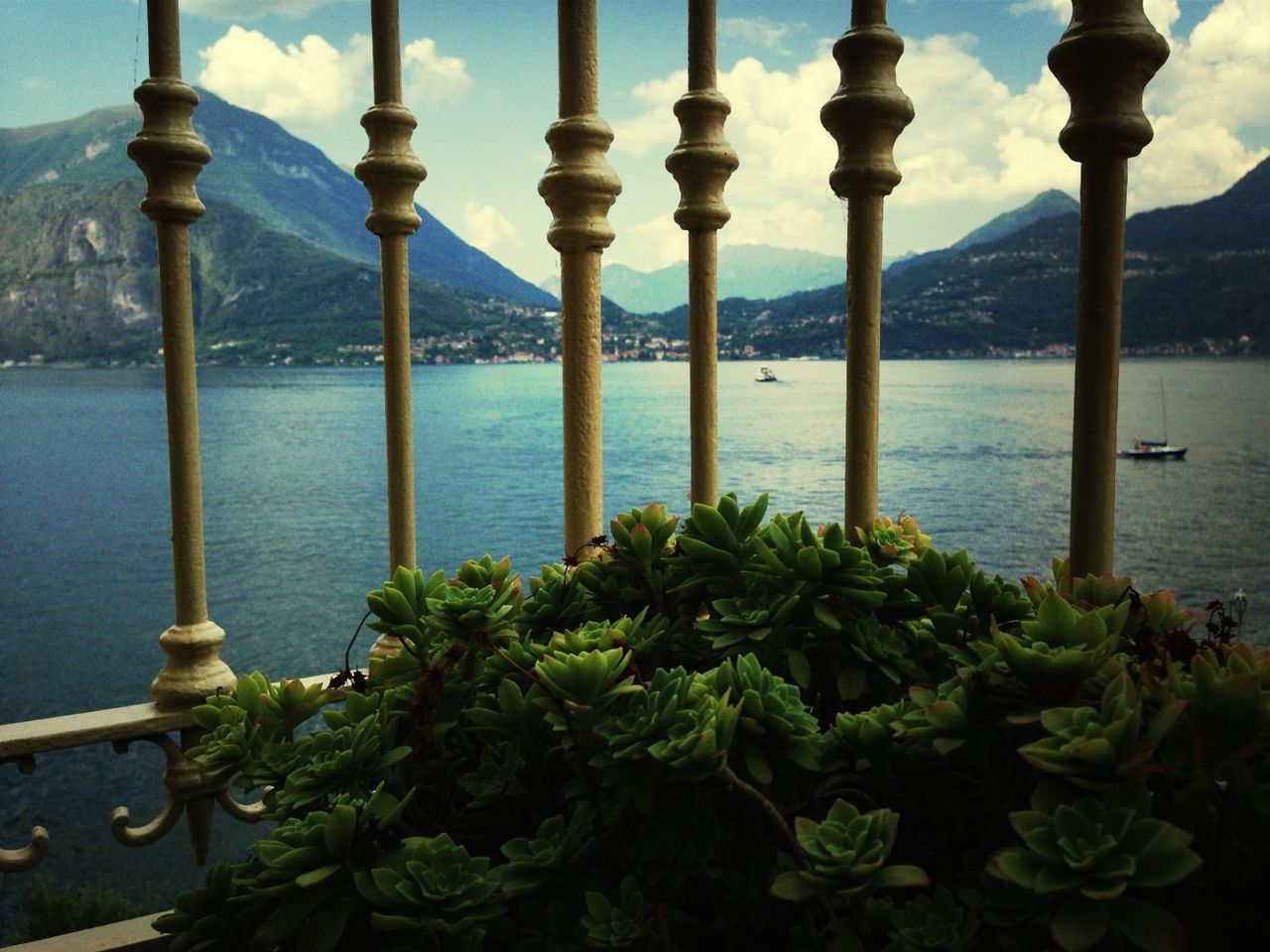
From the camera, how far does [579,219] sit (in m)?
3.23

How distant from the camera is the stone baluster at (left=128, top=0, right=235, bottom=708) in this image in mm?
3555

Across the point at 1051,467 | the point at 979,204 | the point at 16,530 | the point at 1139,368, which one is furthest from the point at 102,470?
the point at 1139,368

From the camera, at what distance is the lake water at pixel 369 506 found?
49875mm

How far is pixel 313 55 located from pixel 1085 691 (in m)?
166

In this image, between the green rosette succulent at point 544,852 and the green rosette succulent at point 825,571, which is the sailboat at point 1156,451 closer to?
the green rosette succulent at point 825,571

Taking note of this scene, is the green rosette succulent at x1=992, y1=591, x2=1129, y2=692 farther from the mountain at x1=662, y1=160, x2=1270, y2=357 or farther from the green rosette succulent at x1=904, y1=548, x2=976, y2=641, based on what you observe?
the mountain at x1=662, y1=160, x2=1270, y2=357

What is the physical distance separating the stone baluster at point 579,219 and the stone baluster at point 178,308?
1.24 m

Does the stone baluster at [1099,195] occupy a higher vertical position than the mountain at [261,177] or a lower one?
lower

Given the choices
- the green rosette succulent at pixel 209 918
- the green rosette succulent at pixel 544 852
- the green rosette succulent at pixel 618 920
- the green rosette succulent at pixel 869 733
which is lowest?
the green rosette succulent at pixel 209 918

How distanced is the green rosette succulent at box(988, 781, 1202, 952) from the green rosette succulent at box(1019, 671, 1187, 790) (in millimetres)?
23

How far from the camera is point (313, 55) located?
14988 cm

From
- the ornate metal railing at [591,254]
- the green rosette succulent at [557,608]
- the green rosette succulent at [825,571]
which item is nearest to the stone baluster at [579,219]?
the ornate metal railing at [591,254]

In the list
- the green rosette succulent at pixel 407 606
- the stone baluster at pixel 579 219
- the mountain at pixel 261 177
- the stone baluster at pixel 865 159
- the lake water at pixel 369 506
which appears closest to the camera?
the green rosette succulent at pixel 407 606

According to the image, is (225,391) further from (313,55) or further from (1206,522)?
(1206,522)
